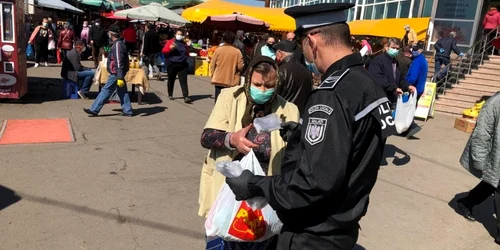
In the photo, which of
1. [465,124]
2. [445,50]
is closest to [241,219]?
[465,124]

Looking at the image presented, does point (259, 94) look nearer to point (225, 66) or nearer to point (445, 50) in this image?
point (225, 66)

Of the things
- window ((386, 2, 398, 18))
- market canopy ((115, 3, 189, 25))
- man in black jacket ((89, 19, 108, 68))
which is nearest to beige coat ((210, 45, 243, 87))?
market canopy ((115, 3, 189, 25))

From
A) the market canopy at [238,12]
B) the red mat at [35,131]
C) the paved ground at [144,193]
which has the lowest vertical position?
the paved ground at [144,193]

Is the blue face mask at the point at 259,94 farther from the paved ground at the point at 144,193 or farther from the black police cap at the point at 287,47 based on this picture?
the black police cap at the point at 287,47

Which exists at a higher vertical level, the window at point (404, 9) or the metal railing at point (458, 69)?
the window at point (404, 9)

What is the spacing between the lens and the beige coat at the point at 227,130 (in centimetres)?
260

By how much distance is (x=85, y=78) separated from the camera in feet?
31.8

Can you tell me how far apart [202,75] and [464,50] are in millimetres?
10434

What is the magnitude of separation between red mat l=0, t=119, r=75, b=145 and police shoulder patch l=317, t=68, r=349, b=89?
5.68 m

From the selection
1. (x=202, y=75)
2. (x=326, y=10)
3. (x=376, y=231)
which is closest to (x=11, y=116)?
(x=376, y=231)

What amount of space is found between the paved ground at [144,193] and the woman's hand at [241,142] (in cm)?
159

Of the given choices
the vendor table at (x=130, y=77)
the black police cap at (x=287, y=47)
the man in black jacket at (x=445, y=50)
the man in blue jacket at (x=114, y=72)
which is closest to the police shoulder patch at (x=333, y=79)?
the black police cap at (x=287, y=47)

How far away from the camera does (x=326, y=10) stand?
1763 mm

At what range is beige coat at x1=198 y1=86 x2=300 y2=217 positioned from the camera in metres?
2.60
